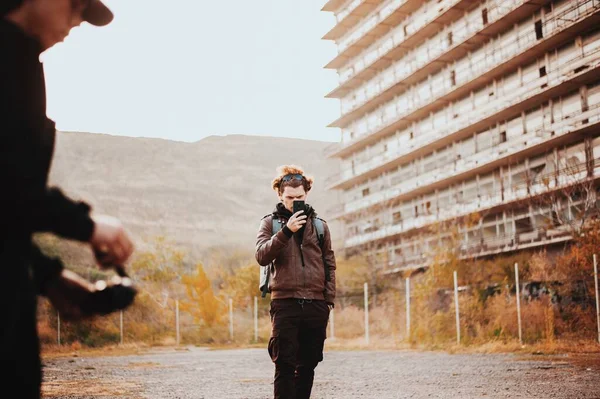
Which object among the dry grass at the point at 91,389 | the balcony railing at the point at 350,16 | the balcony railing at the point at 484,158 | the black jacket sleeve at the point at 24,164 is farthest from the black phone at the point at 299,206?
the balcony railing at the point at 350,16

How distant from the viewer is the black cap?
237 cm

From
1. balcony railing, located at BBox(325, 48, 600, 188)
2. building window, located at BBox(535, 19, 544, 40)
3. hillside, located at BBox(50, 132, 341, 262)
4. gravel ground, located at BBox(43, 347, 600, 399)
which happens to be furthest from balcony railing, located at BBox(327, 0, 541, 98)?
hillside, located at BBox(50, 132, 341, 262)

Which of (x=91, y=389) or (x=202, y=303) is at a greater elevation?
(x=202, y=303)

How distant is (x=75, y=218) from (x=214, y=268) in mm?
32414

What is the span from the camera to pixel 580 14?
1447 inches

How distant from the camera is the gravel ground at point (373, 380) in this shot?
352 inches

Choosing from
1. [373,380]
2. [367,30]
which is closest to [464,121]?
[367,30]

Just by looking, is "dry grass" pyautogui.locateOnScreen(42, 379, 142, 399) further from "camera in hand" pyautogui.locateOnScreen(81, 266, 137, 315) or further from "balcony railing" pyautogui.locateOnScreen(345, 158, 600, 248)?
"balcony railing" pyautogui.locateOnScreen(345, 158, 600, 248)

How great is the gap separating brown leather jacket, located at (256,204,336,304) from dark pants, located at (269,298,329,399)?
0.08 metres

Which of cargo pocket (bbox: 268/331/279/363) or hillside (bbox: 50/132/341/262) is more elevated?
hillside (bbox: 50/132/341/262)

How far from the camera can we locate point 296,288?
18.5 ft

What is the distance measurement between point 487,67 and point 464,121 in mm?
4137

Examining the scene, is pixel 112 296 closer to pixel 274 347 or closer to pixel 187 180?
pixel 274 347

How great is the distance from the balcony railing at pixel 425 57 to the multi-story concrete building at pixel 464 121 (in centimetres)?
12
